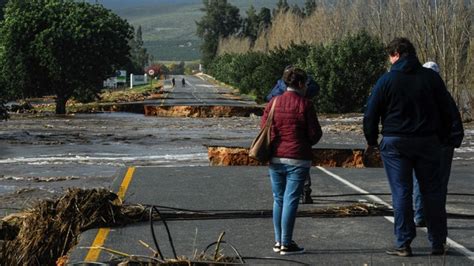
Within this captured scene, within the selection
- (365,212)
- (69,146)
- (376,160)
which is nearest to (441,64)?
(69,146)

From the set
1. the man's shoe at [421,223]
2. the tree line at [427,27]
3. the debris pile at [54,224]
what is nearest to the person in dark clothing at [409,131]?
the man's shoe at [421,223]

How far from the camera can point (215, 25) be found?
583 ft

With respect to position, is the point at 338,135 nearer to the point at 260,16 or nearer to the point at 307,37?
the point at 307,37

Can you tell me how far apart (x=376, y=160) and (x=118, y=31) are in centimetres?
3501

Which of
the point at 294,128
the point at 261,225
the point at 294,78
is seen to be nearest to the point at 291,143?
the point at 294,128

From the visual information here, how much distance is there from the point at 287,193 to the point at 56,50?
136 ft

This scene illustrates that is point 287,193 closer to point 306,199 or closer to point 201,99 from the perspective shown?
point 306,199

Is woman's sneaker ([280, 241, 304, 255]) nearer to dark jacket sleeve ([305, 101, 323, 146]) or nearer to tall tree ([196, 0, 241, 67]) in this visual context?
dark jacket sleeve ([305, 101, 323, 146])

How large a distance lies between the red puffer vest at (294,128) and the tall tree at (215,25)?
6608 inches

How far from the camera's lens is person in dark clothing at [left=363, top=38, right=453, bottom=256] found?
308 inches

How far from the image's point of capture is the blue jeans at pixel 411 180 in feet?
25.7

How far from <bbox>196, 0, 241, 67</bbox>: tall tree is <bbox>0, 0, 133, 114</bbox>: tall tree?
4961 inches

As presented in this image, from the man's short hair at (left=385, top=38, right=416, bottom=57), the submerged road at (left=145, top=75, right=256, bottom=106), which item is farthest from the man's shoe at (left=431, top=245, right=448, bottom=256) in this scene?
the submerged road at (left=145, top=75, right=256, bottom=106)

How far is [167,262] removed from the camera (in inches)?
288
